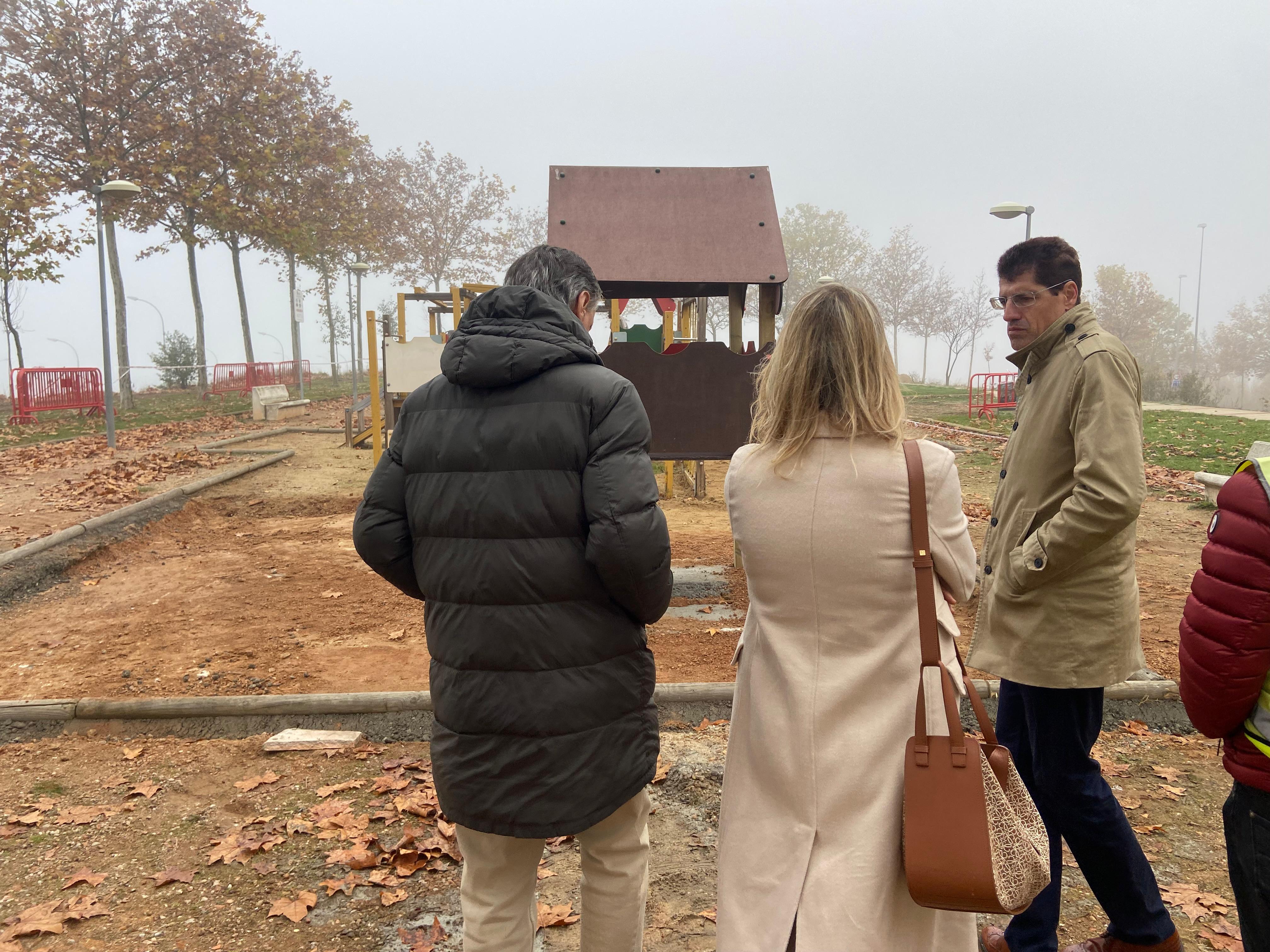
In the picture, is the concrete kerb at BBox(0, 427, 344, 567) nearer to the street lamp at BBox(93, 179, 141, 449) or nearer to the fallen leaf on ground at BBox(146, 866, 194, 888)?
the street lamp at BBox(93, 179, 141, 449)

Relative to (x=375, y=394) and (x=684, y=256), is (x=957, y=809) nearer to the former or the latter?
(x=684, y=256)

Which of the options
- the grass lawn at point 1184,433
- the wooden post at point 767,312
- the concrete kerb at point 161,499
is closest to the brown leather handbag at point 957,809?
the wooden post at point 767,312

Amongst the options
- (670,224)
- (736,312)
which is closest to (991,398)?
(736,312)

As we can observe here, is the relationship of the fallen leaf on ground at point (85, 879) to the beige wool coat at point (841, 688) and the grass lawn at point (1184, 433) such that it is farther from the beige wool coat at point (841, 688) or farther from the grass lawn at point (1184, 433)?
the grass lawn at point (1184, 433)

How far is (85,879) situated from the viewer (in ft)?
10.4

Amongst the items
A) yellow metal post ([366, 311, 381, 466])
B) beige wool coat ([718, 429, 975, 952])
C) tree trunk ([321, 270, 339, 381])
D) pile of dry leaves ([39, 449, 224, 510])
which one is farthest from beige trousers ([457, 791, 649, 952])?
tree trunk ([321, 270, 339, 381])

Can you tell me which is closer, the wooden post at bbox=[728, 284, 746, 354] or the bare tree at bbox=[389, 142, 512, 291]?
the wooden post at bbox=[728, 284, 746, 354]

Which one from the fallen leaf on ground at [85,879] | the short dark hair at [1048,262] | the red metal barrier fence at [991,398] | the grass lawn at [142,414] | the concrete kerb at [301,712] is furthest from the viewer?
the red metal barrier fence at [991,398]

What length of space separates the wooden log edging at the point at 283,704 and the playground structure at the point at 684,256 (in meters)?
1.67

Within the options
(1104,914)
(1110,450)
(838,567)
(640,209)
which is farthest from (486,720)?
(640,209)

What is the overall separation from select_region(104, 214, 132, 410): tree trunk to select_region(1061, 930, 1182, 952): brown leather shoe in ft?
75.4

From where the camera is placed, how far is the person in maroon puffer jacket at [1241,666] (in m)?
1.52

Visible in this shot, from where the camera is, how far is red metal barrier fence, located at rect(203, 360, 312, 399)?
2584 centimetres

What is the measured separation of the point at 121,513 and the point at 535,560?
8.72 meters
